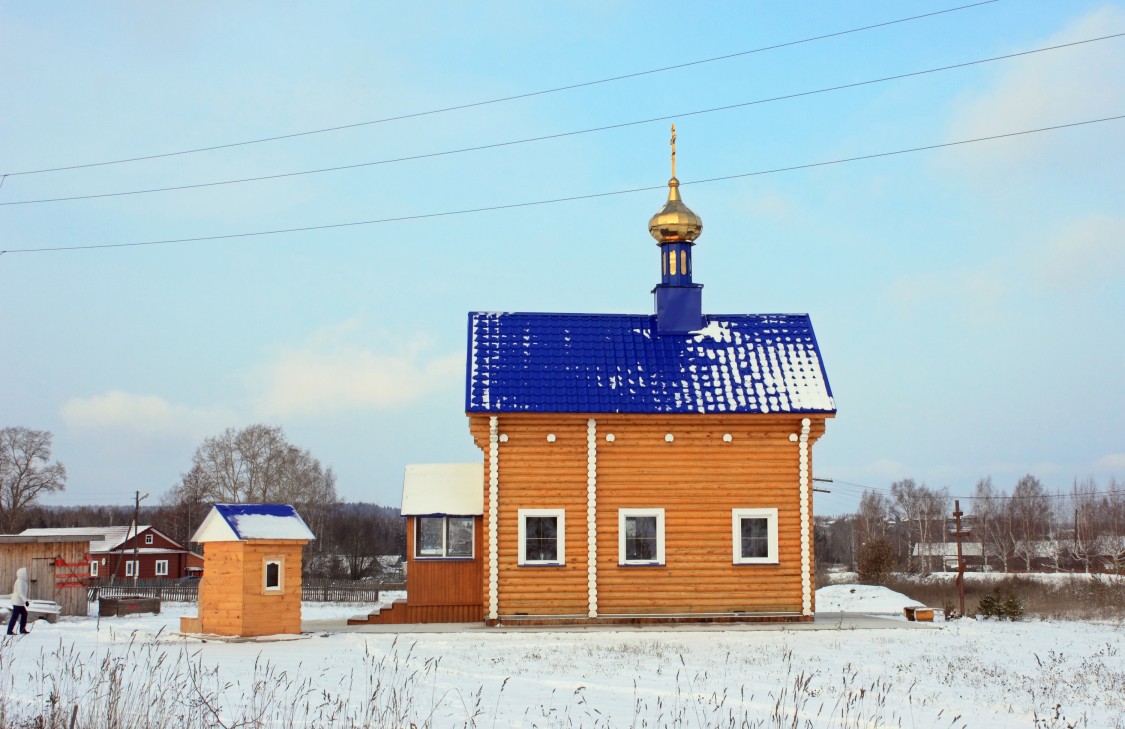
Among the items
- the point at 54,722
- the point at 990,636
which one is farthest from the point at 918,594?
the point at 54,722

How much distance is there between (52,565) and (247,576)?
10.9m

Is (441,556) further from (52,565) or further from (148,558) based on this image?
(148,558)

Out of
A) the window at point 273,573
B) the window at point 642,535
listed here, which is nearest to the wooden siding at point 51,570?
the window at point 273,573

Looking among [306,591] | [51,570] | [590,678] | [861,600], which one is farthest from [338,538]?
[590,678]

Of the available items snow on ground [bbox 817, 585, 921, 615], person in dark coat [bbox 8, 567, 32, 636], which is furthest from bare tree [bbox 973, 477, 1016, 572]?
person in dark coat [bbox 8, 567, 32, 636]

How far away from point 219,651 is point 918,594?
78.0ft

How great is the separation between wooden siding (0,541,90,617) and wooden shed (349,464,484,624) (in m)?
9.30

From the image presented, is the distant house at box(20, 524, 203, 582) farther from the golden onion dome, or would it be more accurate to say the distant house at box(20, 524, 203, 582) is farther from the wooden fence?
the golden onion dome

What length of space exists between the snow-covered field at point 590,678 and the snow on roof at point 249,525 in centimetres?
197

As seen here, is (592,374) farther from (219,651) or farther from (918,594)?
(918,594)

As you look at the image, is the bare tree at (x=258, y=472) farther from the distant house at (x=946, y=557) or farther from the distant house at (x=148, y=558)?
the distant house at (x=946, y=557)

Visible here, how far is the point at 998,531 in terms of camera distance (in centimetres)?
7594

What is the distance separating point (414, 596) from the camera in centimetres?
2222

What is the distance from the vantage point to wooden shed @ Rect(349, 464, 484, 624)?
22.2 metres
